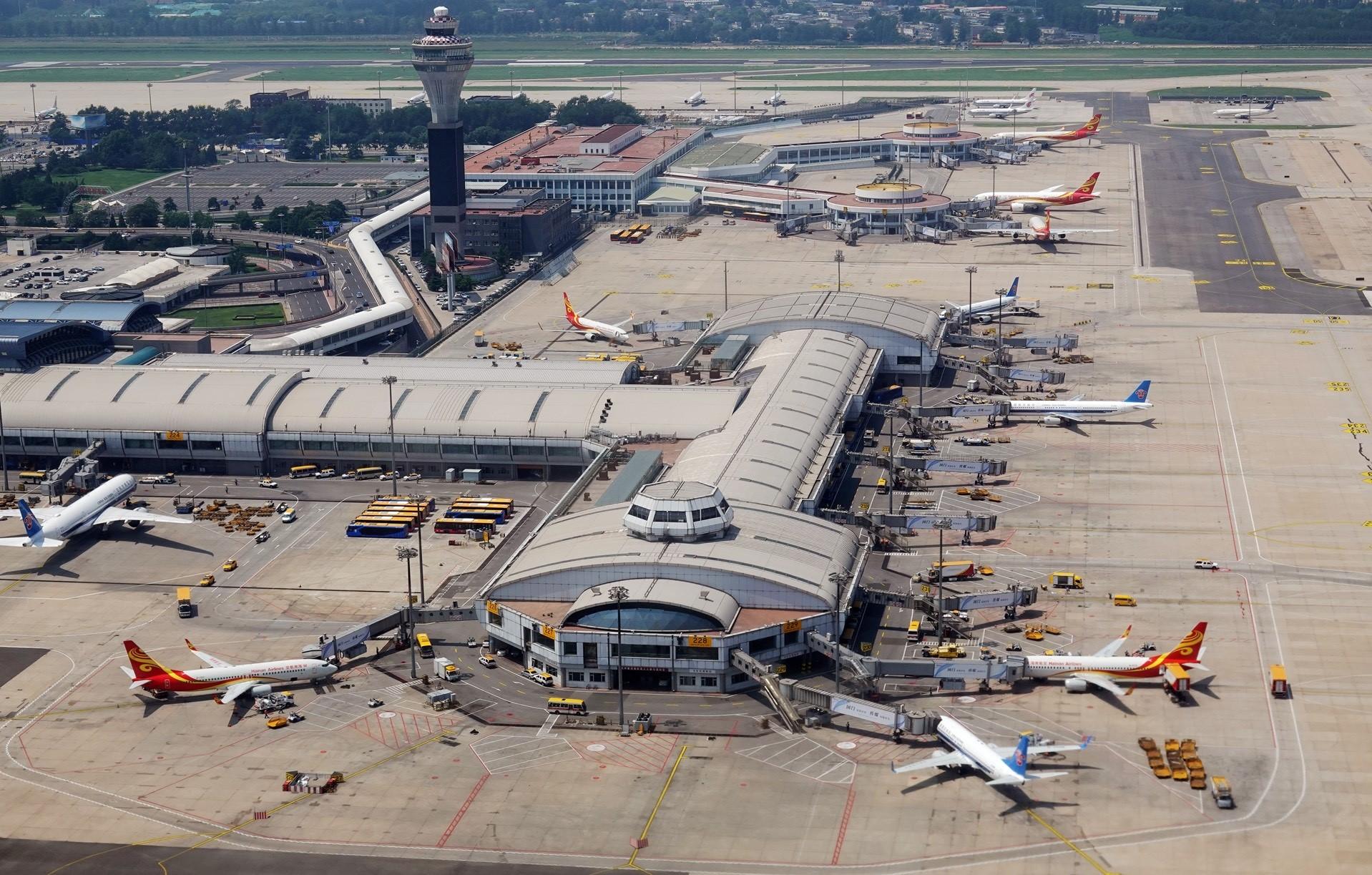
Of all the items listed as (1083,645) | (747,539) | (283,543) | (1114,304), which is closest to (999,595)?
(1083,645)

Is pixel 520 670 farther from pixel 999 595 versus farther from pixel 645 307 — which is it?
pixel 645 307

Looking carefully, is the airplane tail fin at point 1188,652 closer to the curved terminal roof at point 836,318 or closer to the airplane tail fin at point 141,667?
the airplane tail fin at point 141,667

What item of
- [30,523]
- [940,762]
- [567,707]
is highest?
[30,523]

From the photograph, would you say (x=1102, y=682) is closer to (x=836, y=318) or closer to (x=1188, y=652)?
(x=1188, y=652)

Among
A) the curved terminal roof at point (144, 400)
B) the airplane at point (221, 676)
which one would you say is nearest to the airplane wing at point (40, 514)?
the curved terminal roof at point (144, 400)

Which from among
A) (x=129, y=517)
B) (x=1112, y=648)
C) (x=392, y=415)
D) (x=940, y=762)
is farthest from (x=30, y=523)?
(x=1112, y=648)
